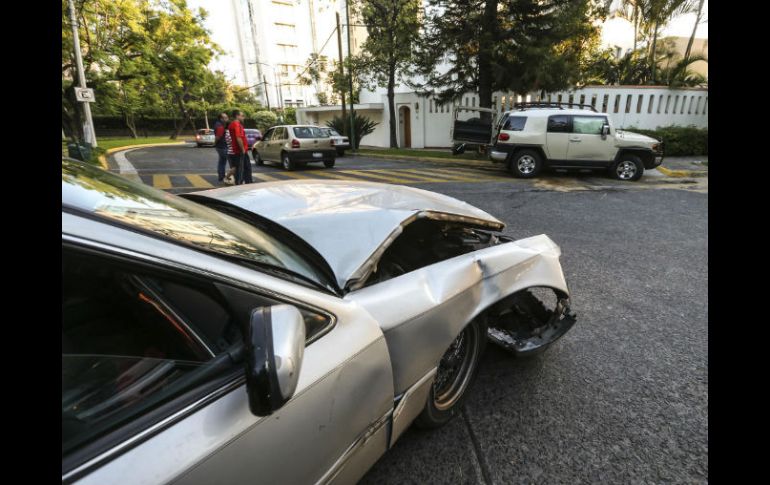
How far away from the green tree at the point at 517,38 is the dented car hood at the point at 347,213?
12078 mm

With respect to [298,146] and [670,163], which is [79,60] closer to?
[298,146]

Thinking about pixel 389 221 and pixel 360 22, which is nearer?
pixel 389 221

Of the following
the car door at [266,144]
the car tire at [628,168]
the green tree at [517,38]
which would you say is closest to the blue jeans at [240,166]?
the car door at [266,144]

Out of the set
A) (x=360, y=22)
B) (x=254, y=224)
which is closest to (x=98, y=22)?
(x=360, y=22)

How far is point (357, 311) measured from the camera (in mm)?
1405

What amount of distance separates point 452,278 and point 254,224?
3.42 feet

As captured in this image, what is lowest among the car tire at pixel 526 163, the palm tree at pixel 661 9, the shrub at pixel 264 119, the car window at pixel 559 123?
the car tire at pixel 526 163

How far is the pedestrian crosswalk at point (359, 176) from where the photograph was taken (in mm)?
9867

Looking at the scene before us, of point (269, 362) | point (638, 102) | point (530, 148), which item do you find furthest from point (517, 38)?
point (269, 362)

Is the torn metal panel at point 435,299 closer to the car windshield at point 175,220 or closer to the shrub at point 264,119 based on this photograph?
the car windshield at point 175,220
